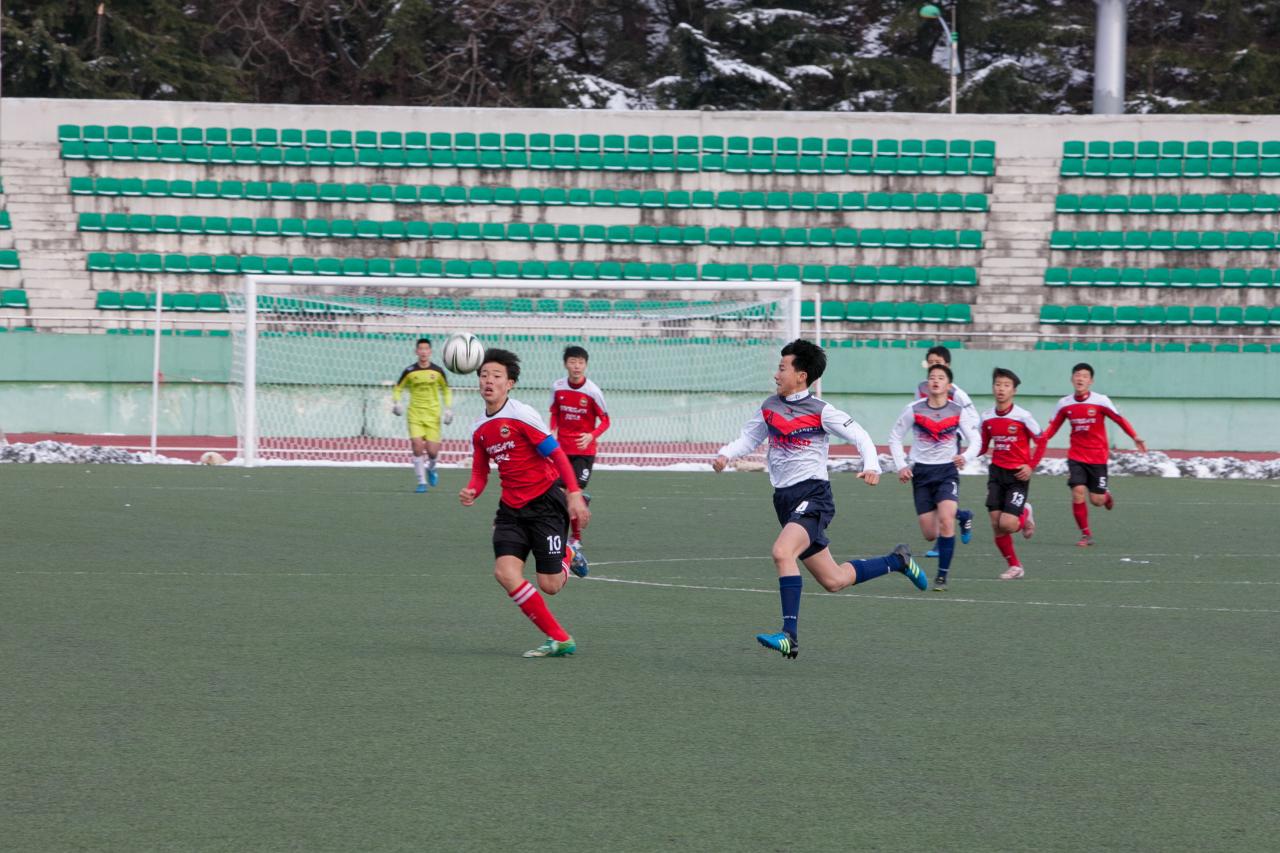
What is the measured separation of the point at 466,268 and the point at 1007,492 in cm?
1728

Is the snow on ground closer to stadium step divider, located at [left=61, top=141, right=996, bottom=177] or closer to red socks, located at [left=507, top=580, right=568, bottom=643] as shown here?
stadium step divider, located at [left=61, top=141, right=996, bottom=177]

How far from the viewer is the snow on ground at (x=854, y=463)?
21.7m

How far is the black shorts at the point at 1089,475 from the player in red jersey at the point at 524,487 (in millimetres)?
7454

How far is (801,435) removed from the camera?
8.28 m

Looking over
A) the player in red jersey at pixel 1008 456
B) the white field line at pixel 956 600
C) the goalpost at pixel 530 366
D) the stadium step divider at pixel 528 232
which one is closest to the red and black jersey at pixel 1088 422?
the player in red jersey at pixel 1008 456

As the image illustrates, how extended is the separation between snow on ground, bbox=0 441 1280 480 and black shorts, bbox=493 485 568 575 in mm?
14225

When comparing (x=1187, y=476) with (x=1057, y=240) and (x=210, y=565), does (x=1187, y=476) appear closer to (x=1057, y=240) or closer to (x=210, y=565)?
(x=1057, y=240)

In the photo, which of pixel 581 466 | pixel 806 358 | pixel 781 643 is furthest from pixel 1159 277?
pixel 781 643

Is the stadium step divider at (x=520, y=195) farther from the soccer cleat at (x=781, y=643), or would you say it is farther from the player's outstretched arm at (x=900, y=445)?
the soccer cleat at (x=781, y=643)

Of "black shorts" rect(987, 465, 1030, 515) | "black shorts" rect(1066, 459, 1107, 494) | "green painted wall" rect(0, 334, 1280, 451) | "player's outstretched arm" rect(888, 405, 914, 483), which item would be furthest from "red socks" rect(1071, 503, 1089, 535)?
"green painted wall" rect(0, 334, 1280, 451)

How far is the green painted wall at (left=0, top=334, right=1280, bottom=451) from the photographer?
24438 mm

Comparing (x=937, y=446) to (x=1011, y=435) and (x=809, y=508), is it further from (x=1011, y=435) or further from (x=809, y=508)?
(x=809, y=508)

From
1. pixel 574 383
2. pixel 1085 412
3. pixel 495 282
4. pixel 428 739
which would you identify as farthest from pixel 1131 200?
pixel 428 739

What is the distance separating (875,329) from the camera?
2817 cm
